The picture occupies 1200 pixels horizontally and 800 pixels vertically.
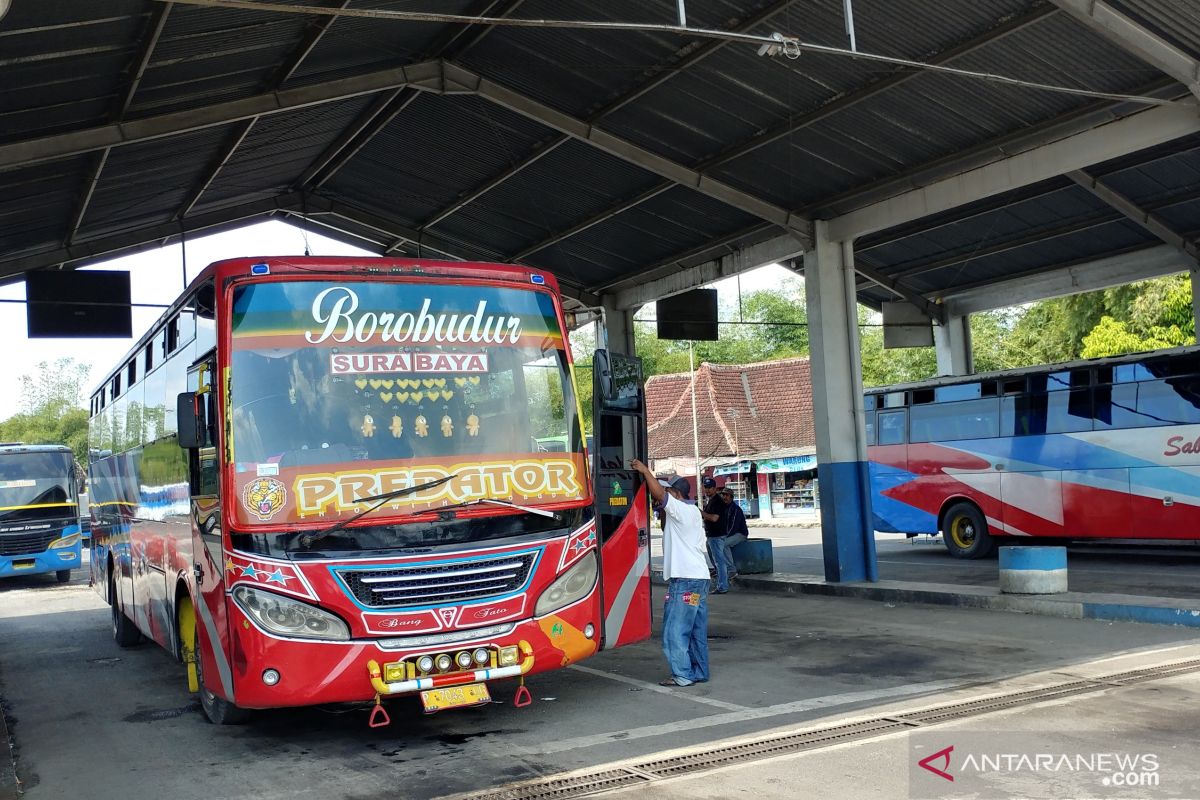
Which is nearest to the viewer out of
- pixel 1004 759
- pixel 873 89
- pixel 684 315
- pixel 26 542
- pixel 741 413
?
pixel 1004 759

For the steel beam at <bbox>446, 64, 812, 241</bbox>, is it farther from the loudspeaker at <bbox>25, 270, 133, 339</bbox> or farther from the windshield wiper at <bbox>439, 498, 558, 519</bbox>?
the windshield wiper at <bbox>439, 498, 558, 519</bbox>

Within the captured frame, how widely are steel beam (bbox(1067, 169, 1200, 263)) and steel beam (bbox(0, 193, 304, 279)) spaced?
13.1m

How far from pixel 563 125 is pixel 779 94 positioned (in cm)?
314

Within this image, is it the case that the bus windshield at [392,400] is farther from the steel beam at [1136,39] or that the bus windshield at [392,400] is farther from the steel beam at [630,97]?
the steel beam at [1136,39]

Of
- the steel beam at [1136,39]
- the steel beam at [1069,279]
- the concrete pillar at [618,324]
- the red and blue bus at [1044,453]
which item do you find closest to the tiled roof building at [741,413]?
the red and blue bus at [1044,453]

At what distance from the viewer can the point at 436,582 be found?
7.00m

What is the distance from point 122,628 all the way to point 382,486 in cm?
831

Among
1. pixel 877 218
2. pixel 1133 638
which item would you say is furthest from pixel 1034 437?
pixel 1133 638

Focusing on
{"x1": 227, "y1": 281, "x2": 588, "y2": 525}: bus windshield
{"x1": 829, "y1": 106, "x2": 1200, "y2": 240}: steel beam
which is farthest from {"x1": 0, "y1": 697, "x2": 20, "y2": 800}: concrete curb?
{"x1": 829, "y1": 106, "x2": 1200, "y2": 240}: steel beam

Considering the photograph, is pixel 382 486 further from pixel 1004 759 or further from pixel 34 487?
pixel 34 487

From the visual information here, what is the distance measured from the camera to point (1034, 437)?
19.4 metres

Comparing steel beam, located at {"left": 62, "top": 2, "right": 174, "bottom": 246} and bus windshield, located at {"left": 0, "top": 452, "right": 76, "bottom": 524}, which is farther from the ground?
steel beam, located at {"left": 62, "top": 2, "right": 174, "bottom": 246}

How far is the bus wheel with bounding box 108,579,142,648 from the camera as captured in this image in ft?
44.1

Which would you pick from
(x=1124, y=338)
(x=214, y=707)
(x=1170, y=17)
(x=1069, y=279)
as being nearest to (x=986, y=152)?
(x=1170, y=17)
